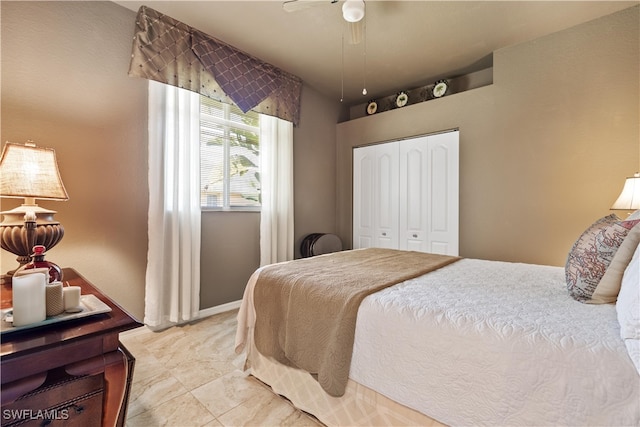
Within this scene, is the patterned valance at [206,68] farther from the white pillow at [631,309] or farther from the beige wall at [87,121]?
the white pillow at [631,309]

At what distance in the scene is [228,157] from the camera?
316 cm

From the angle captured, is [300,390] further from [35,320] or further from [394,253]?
A: [394,253]

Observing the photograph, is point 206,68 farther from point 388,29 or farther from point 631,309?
point 631,309

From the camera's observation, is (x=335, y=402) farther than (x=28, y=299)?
Yes

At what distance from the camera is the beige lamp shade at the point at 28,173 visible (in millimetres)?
1431

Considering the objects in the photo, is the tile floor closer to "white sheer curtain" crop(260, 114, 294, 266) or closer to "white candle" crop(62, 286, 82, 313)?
"white candle" crop(62, 286, 82, 313)

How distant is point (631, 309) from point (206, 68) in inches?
131

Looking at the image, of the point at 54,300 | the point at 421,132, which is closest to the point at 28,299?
the point at 54,300

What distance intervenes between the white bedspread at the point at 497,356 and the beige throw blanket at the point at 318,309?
0.08 metres

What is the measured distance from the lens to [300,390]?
5.08 feet

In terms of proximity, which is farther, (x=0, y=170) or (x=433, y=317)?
(x=0, y=170)

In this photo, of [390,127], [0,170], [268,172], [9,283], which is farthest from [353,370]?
[390,127]

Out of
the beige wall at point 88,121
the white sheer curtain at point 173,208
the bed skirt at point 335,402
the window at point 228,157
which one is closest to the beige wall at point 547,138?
the window at point 228,157

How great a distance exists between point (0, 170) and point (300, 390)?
1.90 meters
